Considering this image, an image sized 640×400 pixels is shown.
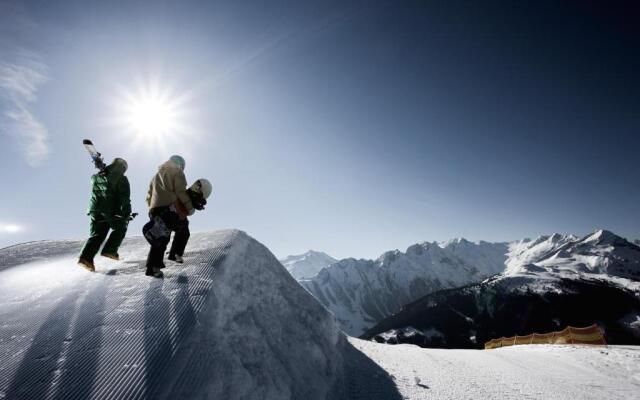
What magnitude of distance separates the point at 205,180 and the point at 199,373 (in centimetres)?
406

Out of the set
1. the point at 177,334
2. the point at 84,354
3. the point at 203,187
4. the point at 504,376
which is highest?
the point at 203,187

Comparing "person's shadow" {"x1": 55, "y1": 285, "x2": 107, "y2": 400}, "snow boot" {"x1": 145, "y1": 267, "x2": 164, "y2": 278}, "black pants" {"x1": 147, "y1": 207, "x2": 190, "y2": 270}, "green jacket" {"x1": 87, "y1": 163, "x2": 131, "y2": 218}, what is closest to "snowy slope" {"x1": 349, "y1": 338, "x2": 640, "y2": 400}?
"person's shadow" {"x1": 55, "y1": 285, "x2": 107, "y2": 400}

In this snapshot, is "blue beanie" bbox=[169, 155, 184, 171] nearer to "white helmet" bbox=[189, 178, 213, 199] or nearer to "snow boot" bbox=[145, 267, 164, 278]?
"white helmet" bbox=[189, 178, 213, 199]

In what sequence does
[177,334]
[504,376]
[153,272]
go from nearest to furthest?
[177,334]
[153,272]
[504,376]

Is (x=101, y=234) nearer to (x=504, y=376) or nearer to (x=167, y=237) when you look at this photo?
(x=167, y=237)

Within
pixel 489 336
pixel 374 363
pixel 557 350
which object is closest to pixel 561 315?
pixel 489 336

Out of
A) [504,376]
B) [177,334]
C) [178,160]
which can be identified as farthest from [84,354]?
[504,376]

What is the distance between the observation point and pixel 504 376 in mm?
7352

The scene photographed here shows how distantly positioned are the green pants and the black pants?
1810 mm

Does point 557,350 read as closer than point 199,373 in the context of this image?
No

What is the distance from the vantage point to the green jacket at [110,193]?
691 centimetres

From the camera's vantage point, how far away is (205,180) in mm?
6488

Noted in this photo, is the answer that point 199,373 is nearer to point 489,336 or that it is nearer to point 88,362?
point 88,362

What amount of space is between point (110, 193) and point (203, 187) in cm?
240
